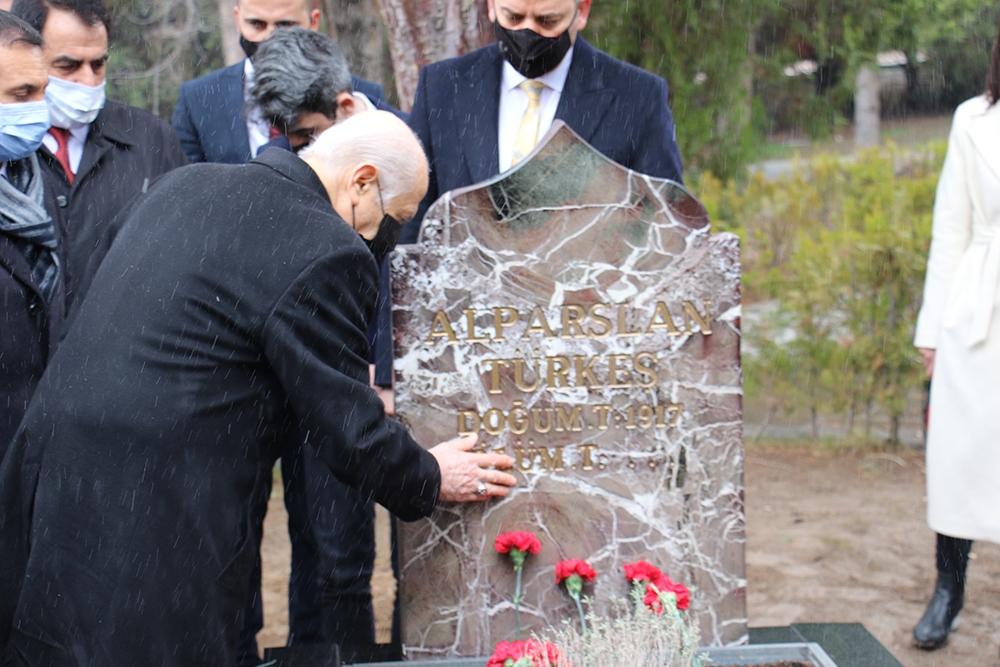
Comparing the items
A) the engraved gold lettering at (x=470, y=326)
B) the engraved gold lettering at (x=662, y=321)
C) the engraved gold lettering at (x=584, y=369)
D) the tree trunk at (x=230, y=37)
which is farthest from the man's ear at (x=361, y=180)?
the tree trunk at (x=230, y=37)

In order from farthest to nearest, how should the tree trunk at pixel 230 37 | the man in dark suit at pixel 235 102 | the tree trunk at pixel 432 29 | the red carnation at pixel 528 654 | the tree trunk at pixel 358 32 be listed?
the tree trunk at pixel 358 32 < the tree trunk at pixel 230 37 < the tree trunk at pixel 432 29 < the man in dark suit at pixel 235 102 < the red carnation at pixel 528 654

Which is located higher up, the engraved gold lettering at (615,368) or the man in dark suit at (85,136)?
the man in dark suit at (85,136)

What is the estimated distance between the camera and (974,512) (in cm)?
336

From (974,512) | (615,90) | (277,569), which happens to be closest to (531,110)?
(615,90)

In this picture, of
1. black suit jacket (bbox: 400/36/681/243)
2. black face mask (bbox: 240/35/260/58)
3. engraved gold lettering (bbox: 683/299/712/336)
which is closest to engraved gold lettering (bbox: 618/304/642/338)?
engraved gold lettering (bbox: 683/299/712/336)

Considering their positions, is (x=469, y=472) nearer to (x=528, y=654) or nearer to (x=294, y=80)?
(x=528, y=654)

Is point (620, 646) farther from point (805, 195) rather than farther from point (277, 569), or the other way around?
point (805, 195)

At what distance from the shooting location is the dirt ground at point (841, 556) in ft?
13.5

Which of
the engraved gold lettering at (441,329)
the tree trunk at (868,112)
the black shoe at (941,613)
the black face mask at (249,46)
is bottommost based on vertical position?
the black shoe at (941,613)

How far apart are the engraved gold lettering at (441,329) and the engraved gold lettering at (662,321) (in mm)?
532

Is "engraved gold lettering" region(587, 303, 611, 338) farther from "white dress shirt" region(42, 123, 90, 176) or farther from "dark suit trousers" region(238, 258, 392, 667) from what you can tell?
"white dress shirt" region(42, 123, 90, 176)

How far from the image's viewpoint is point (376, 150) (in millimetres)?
2301

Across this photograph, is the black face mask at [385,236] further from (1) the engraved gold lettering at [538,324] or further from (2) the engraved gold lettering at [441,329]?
(1) the engraved gold lettering at [538,324]

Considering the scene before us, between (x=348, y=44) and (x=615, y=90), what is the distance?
5.68 meters
